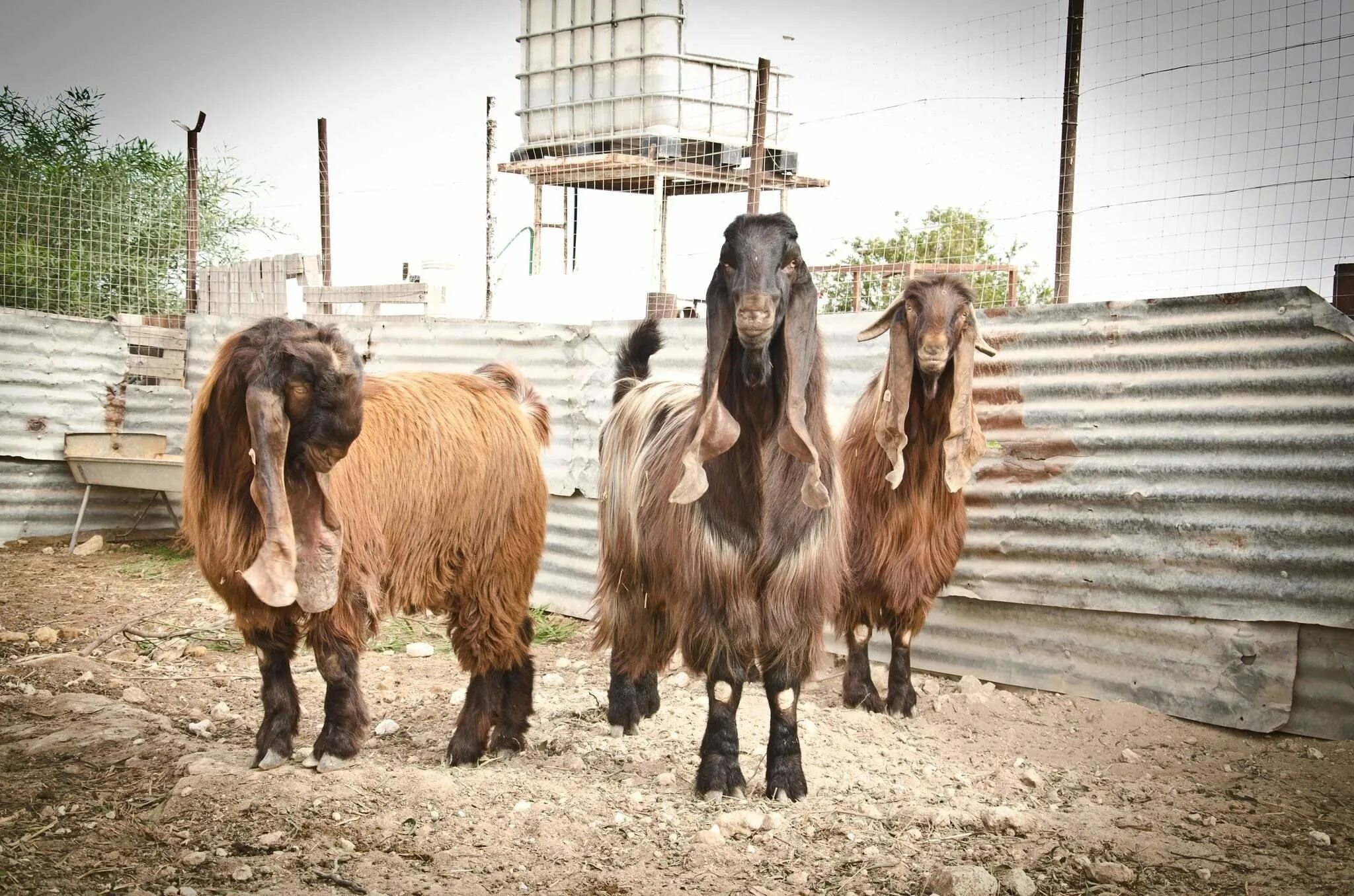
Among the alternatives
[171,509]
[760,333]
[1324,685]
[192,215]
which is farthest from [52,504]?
[1324,685]

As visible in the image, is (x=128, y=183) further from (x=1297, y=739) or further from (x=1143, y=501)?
(x=1297, y=739)

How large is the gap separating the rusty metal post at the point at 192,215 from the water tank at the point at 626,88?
3934 millimetres

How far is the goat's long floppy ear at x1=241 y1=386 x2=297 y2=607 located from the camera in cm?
384

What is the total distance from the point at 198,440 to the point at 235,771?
1.31 meters

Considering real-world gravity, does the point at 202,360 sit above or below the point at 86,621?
above

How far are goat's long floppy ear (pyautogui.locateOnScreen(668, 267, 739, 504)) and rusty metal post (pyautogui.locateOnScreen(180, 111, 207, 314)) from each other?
8192 millimetres

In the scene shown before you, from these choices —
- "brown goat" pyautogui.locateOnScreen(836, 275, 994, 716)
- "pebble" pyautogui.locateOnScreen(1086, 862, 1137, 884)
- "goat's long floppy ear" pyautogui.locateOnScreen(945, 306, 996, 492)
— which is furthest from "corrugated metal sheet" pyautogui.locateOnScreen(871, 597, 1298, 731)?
"pebble" pyautogui.locateOnScreen(1086, 862, 1137, 884)

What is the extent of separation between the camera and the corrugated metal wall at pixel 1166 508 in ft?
16.7

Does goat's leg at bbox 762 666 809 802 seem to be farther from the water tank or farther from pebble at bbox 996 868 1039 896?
the water tank

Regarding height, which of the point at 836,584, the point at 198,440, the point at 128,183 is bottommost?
the point at 836,584

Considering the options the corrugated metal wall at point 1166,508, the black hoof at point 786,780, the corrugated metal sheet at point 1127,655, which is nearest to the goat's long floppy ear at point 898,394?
the corrugated metal wall at point 1166,508

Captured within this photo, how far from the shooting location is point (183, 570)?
9070 millimetres

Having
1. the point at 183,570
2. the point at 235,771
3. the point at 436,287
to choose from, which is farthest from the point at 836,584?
the point at 436,287

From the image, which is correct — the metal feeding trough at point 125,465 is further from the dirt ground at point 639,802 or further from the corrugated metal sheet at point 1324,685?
the corrugated metal sheet at point 1324,685
